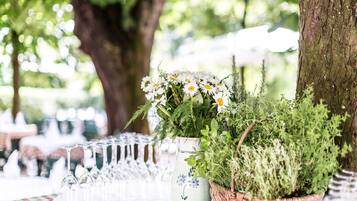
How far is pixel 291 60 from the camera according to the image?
748 centimetres

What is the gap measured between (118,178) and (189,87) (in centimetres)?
64

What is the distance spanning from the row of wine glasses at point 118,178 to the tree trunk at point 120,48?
143 cm

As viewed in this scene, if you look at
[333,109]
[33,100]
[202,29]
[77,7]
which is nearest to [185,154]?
[333,109]

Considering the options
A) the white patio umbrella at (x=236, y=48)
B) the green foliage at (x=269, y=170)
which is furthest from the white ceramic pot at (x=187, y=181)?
the white patio umbrella at (x=236, y=48)

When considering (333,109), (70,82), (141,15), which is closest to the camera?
(333,109)

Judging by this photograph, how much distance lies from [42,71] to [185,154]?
6196mm

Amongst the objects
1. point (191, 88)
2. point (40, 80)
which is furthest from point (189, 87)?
point (40, 80)

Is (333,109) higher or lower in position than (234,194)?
higher

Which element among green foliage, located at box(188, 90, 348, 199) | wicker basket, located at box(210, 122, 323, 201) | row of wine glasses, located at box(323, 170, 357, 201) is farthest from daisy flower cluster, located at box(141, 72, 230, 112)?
row of wine glasses, located at box(323, 170, 357, 201)

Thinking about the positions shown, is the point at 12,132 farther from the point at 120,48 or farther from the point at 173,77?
the point at 173,77

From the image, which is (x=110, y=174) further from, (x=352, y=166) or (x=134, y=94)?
(x=134, y=94)

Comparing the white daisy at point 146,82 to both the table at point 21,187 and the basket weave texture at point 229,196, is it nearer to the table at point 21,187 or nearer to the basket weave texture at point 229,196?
the basket weave texture at point 229,196

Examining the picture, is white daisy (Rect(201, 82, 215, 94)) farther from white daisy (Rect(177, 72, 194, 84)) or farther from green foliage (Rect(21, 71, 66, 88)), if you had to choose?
green foliage (Rect(21, 71, 66, 88))

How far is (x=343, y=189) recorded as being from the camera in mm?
1138
